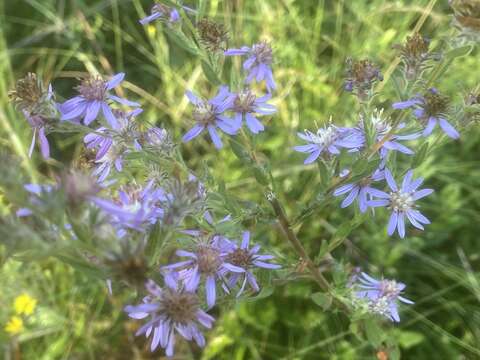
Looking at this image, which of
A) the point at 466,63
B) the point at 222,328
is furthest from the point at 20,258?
the point at 466,63

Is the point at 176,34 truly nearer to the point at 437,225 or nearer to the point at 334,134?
the point at 334,134

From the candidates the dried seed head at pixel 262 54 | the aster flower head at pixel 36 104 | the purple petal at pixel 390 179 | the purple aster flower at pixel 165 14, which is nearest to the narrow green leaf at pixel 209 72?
the purple aster flower at pixel 165 14

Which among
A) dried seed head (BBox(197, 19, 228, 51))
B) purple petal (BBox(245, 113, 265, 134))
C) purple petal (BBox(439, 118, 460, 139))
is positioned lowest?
purple petal (BBox(245, 113, 265, 134))

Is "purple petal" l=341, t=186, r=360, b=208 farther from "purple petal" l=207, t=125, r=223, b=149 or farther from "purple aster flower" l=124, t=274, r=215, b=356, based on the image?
"purple aster flower" l=124, t=274, r=215, b=356

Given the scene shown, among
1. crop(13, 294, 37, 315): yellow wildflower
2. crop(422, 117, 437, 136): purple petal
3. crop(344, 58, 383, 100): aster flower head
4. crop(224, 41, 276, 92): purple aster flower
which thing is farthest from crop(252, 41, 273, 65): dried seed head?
crop(13, 294, 37, 315): yellow wildflower

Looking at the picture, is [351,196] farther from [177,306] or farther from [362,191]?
[177,306]

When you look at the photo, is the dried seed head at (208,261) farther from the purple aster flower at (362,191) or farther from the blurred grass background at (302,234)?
the blurred grass background at (302,234)
